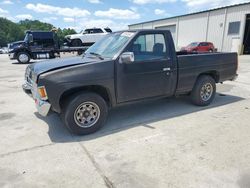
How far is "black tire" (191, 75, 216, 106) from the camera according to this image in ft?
17.7

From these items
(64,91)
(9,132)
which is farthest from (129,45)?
(9,132)

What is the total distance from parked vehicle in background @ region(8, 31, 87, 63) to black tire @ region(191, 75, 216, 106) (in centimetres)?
1331

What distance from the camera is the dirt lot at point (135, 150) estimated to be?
2770 mm

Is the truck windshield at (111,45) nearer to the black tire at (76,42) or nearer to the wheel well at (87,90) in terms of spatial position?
the wheel well at (87,90)

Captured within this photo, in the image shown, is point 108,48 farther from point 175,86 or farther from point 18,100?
point 18,100

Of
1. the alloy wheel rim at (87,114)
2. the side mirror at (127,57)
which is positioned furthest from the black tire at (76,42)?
the alloy wheel rim at (87,114)

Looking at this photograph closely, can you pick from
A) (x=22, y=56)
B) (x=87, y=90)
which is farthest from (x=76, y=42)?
(x=87, y=90)

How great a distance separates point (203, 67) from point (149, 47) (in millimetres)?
1583

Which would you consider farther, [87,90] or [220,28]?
[220,28]

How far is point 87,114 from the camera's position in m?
4.04

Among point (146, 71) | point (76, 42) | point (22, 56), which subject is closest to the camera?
point (146, 71)

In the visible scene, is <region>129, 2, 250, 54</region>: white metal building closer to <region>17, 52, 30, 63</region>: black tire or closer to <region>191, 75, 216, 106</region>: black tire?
<region>17, 52, 30, 63</region>: black tire

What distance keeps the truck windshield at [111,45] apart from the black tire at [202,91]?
2182 mm

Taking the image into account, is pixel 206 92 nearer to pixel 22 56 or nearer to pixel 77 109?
pixel 77 109
